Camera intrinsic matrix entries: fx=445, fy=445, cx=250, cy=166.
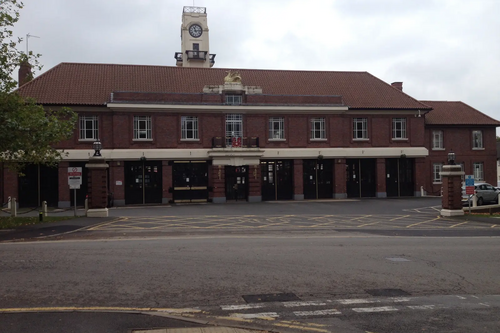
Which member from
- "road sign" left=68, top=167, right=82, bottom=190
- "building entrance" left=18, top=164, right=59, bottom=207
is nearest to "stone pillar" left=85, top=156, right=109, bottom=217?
"road sign" left=68, top=167, right=82, bottom=190

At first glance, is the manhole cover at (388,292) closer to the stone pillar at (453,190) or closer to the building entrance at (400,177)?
the stone pillar at (453,190)

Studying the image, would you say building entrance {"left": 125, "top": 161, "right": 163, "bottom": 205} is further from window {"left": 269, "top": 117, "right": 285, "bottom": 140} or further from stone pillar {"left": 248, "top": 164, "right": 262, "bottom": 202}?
window {"left": 269, "top": 117, "right": 285, "bottom": 140}

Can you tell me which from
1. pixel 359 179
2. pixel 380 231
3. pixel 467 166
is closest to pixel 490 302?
pixel 380 231

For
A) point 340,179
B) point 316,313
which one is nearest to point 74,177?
point 316,313

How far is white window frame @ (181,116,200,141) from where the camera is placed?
1393 inches

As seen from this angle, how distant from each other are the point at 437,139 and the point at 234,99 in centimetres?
2052

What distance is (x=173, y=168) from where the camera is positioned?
35156 millimetres

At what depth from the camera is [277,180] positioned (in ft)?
122

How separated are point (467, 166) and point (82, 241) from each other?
38.8m

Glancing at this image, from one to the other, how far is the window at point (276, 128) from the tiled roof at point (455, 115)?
1484cm

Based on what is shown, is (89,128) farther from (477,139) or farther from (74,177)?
(477,139)

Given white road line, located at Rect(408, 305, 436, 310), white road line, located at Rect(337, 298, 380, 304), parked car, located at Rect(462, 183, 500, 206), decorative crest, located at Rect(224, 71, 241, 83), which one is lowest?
white road line, located at Rect(408, 305, 436, 310)

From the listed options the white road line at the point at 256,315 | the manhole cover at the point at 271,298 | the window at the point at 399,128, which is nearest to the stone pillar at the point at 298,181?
the window at the point at 399,128

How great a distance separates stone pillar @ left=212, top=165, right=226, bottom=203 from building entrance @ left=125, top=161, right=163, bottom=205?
13.9 feet
